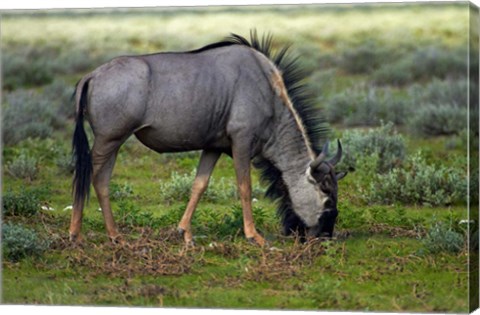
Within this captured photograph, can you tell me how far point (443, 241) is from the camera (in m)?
10.3

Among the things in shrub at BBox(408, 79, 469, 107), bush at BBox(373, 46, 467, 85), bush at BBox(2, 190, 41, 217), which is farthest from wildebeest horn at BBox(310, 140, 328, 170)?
bush at BBox(373, 46, 467, 85)

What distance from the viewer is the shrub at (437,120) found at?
1609 centimetres

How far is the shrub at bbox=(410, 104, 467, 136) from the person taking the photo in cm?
1609

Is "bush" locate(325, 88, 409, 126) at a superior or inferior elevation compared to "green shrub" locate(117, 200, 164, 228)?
inferior

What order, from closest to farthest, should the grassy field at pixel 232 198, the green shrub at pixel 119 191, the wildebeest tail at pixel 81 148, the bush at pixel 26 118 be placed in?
the grassy field at pixel 232 198
the wildebeest tail at pixel 81 148
the green shrub at pixel 119 191
the bush at pixel 26 118

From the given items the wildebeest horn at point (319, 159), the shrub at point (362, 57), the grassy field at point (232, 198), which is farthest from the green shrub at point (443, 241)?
the shrub at point (362, 57)

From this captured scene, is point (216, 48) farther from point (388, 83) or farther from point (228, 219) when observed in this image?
point (388, 83)

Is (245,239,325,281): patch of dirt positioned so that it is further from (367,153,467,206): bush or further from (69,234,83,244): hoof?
(367,153,467,206): bush

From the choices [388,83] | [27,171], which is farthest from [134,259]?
[388,83]

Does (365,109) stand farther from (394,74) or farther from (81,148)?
(81,148)

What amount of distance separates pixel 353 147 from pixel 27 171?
401cm

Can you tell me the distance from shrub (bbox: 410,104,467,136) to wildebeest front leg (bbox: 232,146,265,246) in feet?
19.1

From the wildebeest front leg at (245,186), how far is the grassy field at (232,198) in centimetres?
15

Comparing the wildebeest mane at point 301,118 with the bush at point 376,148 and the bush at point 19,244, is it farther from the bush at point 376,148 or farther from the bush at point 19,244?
the bush at point 376,148
